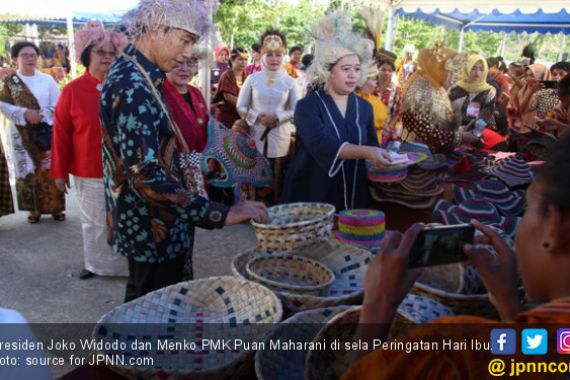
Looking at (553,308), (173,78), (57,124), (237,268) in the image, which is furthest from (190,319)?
(57,124)

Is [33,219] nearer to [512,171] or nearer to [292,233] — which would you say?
[292,233]

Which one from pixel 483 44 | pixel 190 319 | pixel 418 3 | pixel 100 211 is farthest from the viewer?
pixel 483 44

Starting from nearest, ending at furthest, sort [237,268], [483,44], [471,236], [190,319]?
[471,236]
[190,319]
[237,268]
[483,44]

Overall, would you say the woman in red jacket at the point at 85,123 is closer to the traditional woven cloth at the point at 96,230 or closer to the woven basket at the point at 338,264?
the traditional woven cloth at the point at 96,230

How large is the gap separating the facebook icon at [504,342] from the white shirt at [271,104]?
4107mm

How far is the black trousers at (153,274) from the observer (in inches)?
75.0

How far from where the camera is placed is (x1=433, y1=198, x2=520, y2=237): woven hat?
1804 mm

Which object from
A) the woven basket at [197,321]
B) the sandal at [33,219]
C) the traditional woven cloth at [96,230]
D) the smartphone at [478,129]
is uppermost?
the smartphone at [478,129]

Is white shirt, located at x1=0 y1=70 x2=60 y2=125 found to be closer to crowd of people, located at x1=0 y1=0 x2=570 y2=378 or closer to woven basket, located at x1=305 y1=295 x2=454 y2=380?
crowd of people, located at x1=0 y1=0 x2=570 y2=378

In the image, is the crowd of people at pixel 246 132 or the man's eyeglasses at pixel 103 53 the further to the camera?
the man's eyeglasses at pixel 103 53

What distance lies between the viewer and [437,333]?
0.75 m

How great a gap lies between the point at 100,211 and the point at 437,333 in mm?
3003

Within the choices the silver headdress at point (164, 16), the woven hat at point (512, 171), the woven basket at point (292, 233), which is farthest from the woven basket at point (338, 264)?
the woven hat at point (512, 171)

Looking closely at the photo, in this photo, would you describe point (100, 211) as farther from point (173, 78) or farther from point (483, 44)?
point (483, 44)
